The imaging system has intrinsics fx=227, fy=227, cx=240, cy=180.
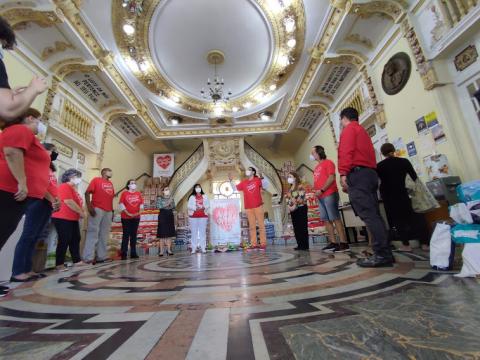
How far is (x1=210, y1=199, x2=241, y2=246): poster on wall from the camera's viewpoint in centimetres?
650

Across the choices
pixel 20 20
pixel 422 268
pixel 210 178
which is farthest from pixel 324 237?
pixel 20 20

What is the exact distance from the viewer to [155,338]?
75 cm

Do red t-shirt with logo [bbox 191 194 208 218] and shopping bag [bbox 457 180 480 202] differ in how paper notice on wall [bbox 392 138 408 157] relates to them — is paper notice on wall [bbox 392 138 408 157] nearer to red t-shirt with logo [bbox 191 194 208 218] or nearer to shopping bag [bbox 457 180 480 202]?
shopping bag [bbox 457 180 480 202]

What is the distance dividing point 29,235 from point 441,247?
12.2 feet

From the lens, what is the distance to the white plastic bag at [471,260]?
4.06 feet

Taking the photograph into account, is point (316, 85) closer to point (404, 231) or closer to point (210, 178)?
point (404, 231)

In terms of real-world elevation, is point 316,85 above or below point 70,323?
above

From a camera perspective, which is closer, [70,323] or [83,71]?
[70,323]

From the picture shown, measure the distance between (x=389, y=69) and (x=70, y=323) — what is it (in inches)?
236

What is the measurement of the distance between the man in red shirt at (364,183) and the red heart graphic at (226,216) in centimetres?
481

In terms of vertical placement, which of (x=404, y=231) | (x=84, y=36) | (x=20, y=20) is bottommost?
(x=404, y=231)

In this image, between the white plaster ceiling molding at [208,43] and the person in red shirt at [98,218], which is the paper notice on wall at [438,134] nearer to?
the white plaster ceiling molding at [208,43]

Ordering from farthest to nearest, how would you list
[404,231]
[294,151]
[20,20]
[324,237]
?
[294,151] → [324,237] → [20,20] → [404,231]

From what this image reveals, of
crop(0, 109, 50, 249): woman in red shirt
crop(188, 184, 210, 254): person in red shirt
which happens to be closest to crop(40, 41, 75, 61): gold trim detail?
crop(188, 184, 210, 254): person in red shirt
